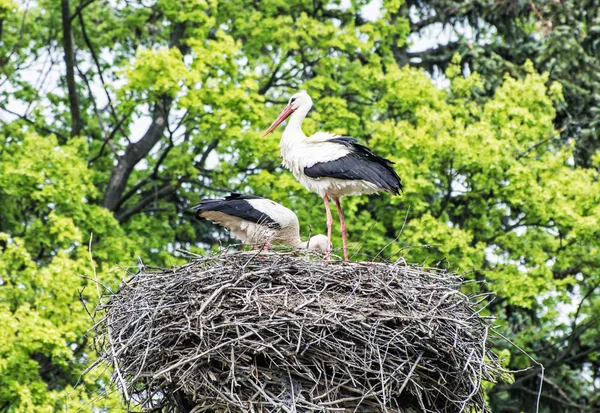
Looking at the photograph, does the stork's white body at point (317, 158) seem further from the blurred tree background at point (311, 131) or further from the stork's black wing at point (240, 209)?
the blurred tree background at point (311, 131)

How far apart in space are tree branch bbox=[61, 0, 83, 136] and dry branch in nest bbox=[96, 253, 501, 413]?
34.0 ft

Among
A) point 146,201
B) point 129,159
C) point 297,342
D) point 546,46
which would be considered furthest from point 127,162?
point 297,342

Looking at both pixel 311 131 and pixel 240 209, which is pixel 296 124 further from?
pixel 311 131

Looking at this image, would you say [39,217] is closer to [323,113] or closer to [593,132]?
[323,113]

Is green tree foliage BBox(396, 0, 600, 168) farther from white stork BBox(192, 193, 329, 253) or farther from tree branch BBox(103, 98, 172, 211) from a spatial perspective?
white stork BBox(192, 193, 329, 253)

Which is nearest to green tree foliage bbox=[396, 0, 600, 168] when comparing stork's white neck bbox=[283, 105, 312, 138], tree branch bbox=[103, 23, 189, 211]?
tree branch bbox=[103, 23, 189, 211]

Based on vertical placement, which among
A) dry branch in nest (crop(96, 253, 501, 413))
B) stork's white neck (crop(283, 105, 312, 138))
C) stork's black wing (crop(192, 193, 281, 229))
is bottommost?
dry branch in nest (crop(96, 253, 501, 413))

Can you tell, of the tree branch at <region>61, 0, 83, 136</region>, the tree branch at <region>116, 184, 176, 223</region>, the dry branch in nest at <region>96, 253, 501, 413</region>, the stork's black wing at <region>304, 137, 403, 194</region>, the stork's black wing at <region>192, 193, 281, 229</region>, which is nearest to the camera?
the dry branch in nest at <region>96, 253, 501, 413</region>

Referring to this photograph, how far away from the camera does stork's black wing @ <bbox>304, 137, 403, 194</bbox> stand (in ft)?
35.7

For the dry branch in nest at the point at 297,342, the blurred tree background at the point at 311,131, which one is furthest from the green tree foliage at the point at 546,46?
the dry branch in nest at the point at 297,342

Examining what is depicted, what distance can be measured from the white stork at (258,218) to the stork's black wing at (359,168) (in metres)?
0.53

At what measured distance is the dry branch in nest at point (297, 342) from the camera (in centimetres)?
864

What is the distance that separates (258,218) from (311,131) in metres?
6.47

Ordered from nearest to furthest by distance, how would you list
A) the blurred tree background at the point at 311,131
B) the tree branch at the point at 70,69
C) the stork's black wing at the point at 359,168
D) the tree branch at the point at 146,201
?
the stork's black wing at the point at 359,168
the blurred tree background at the point at 311,131
the tree branch at the point at 70,69
the tree branch at the point at 146,201
